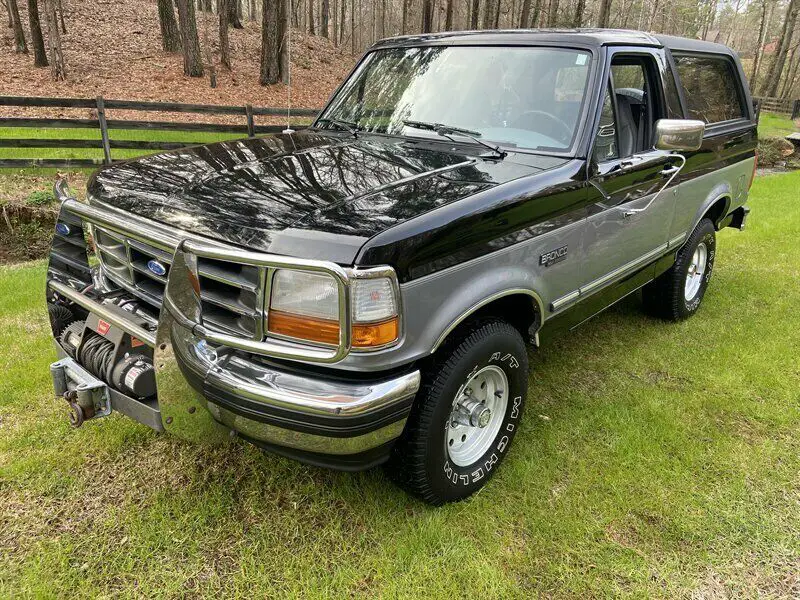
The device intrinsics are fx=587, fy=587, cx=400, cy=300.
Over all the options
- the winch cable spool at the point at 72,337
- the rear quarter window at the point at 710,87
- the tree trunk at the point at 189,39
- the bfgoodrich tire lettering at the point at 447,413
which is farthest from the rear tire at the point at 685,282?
the tree trunk at the point at 189,39

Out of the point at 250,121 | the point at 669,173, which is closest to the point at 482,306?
the point at 669,173

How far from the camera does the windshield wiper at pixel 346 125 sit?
3634mm

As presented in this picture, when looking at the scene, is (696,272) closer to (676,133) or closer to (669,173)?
(669,173)

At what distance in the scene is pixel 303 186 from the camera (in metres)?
2.55

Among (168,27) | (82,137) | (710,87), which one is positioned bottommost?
(82,137)

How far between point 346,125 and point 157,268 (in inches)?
68.3

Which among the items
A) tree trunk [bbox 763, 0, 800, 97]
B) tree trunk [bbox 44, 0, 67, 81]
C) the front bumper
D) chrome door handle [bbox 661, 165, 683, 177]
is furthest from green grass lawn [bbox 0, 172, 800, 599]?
tree trunk [bbox 763, 0, 800, 97]

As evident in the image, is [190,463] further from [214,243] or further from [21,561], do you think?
[214,243]

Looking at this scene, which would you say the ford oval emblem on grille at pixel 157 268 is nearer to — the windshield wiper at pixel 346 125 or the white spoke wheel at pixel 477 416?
the white spoke wheel at pixel 477 416

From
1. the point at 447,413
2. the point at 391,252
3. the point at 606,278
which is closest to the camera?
the point at 391,252

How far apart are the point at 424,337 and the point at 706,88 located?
3704 mm

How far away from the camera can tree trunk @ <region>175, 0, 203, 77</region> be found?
15.8m

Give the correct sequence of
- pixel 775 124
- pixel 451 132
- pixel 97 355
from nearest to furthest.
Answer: pixel 97 355
pixel 451 132
pixel 775 124

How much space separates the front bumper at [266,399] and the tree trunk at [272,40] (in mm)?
16122
